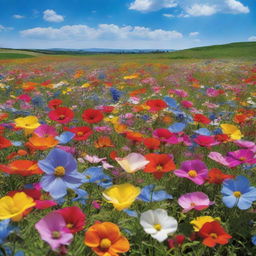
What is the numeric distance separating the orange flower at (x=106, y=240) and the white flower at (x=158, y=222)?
0.48 feet

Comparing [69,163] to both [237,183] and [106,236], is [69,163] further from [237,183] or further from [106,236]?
[237,183]

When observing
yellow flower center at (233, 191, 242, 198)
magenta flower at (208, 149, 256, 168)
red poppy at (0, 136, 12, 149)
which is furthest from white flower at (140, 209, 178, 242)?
red poppy at (0, 136, 12, 149)

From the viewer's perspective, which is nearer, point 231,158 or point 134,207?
point 134,207

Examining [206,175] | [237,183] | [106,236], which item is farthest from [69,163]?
[237,183]

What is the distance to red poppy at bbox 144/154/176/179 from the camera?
1.88 meters

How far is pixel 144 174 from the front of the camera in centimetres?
275

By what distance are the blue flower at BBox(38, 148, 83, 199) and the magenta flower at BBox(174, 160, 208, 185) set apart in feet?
2.40

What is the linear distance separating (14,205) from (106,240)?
0.42 meters

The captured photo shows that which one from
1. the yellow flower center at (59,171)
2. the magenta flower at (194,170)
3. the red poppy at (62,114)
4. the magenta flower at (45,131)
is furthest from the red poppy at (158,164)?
the red poppy at (62,114)

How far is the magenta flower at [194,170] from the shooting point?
2.01 meters

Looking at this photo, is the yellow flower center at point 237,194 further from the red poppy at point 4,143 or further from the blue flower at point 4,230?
the red poppy at point 4,143

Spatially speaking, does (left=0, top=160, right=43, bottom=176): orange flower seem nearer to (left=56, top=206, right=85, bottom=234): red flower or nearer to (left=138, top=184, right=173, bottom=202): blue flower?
(left=56, top=206, right=85, bottom=234): red flower

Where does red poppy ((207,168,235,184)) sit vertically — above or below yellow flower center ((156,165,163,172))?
below

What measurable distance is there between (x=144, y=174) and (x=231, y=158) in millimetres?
782
